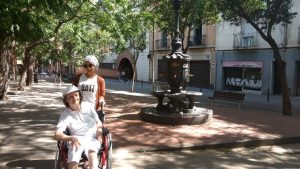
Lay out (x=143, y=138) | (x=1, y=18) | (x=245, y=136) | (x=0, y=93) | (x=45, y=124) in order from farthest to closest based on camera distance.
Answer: (x=0, y=93)
(x=45, y=124)
(x=245, y=136)
(x=143, y=138)
(x=1, y=18)

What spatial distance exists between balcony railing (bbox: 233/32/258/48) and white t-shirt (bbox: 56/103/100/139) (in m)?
24.7

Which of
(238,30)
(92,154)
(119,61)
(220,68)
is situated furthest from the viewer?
(119,61)

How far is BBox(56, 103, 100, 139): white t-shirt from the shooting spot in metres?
4.96

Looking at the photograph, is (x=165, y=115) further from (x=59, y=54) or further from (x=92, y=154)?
(x=59, y=54)

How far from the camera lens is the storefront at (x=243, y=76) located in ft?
93.9

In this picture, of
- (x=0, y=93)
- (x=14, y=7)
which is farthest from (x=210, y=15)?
(x=14, y=7)

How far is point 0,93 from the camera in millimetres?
15320

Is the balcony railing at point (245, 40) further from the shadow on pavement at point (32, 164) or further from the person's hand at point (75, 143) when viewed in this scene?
the person's hand at point (75, 143)

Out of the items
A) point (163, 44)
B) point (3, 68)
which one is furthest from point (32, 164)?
point (163, 44)

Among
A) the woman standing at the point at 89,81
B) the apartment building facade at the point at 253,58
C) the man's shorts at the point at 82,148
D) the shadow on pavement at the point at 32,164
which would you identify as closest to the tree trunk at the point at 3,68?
the shadow on pavement at the point at 32,164

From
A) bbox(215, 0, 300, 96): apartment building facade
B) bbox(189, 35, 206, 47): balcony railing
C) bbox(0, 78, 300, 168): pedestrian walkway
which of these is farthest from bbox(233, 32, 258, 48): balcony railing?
bbox(0, 78, 300, 168): pedestrian walkway

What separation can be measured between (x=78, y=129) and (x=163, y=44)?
36484 mm

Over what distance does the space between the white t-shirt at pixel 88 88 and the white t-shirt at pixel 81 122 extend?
92 centimetres

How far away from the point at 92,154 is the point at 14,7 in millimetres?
4256
